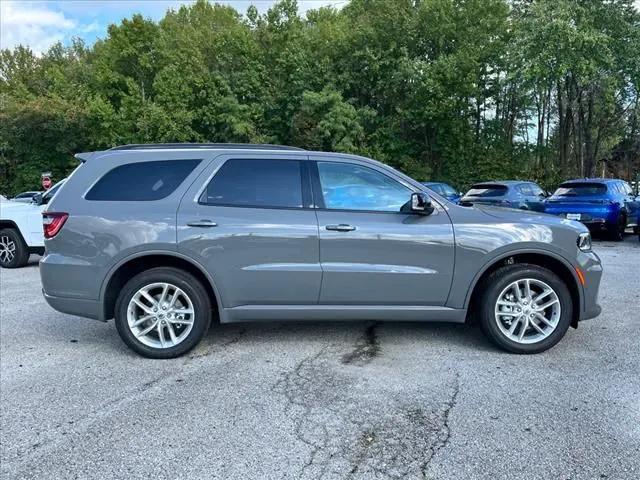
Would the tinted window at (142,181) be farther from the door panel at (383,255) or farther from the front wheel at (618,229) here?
the front wheel at (618,229)

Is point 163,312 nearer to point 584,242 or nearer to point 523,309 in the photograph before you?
point 523,309

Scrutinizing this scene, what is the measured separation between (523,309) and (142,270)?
3347mm

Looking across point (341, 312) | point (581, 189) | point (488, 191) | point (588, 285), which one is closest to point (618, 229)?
point (581, 189)

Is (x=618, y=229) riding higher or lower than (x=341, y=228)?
lower

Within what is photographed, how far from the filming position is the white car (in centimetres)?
949

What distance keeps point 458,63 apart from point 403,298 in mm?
23019

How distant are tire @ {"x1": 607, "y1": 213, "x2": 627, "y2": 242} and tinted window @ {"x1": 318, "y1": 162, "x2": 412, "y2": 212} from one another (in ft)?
30.9

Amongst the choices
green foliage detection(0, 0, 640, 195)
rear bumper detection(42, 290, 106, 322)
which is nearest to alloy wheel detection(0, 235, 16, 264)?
rear bumper detection(42, 290, 106, 322)

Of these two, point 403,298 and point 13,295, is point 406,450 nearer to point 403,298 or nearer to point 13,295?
point 403,298

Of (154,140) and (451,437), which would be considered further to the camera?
(154,140)

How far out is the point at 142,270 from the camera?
14.7 feet

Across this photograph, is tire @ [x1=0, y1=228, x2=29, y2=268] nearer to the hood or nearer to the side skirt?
the side skirt

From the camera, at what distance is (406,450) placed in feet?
9.39

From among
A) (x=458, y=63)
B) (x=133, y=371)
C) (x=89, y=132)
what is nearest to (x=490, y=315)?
(x=133, y=371)
